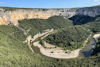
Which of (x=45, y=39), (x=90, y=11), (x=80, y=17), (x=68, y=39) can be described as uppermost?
(x=90, y=11)

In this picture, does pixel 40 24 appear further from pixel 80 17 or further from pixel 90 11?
pixel 90 11

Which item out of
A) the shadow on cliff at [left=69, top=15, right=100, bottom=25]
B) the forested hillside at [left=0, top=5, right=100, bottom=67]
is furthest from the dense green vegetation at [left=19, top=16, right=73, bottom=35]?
the shadow on cliff at [left=69, top=15, right=100, bottom=25]

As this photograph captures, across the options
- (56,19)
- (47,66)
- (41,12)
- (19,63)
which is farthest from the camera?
(56,19)

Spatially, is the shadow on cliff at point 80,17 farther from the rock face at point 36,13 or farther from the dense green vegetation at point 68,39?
the dense green vegetation at point 68,39

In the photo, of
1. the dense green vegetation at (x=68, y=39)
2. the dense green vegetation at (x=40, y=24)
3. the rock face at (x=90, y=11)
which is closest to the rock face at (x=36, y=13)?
the rock face at (x=90, y=11)

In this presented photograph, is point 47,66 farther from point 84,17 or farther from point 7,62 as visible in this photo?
point 84,17

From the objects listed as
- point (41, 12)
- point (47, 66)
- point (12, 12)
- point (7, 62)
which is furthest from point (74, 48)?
point (41, 12)

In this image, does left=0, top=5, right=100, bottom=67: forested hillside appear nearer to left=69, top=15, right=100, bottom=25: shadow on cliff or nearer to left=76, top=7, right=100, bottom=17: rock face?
left=69, top=15, right=100, bottom=25: shadow on cliff

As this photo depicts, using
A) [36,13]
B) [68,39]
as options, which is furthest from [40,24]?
[68,39]
